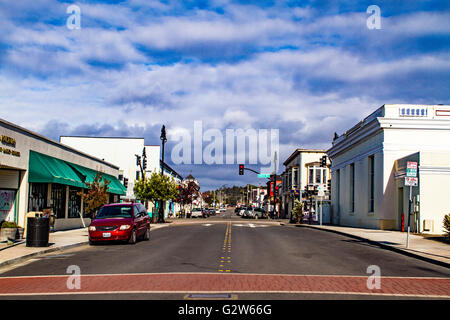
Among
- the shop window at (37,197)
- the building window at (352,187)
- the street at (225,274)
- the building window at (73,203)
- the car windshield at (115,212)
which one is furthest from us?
the building window at (352,187)

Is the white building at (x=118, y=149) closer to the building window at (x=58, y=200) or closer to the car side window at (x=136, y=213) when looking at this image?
the building window at (x=58, y=200)

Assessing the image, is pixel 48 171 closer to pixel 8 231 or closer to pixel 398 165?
pixel 8 231

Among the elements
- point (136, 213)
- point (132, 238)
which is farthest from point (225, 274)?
point (136, 213)

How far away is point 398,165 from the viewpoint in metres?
31.7

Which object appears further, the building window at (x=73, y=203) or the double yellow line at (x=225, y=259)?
the building window at (x=73, y=203)

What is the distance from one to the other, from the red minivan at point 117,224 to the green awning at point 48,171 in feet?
19.8

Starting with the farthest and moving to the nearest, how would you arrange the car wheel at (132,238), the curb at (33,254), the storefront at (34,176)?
the storefront at (34,176), the car wheel at (132,238), the curb at (33,254)

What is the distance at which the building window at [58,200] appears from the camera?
2932 centimetres

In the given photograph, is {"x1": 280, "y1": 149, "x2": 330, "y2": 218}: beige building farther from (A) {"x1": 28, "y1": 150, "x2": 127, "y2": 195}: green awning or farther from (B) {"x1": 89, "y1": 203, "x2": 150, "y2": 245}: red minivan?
(B) {"x1": 89, "y1": 203, "x2": 150, "y2": 245}: red minivan

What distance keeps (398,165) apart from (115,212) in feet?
65.2

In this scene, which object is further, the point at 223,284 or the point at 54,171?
the point at 54,171

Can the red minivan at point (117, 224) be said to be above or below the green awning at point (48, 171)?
below

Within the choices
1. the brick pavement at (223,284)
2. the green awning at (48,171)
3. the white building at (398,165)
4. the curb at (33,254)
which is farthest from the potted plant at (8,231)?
the white building at (398,165)

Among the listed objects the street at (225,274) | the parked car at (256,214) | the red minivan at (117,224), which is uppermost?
the red minivan at (117,224)
